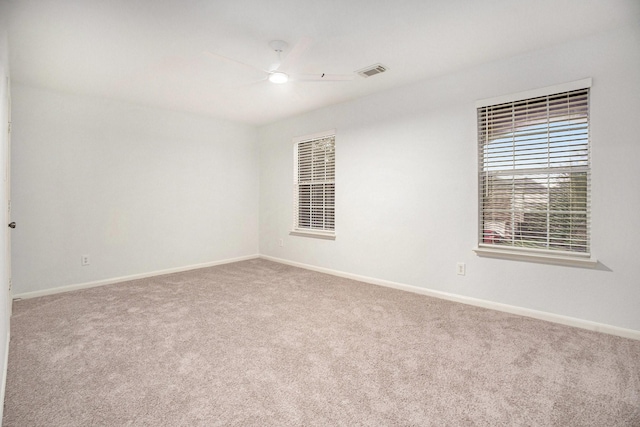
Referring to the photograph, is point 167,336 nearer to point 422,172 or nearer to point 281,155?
point 422,172

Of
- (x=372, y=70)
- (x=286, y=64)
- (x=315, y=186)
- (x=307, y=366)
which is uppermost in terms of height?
(x=372, y=70)

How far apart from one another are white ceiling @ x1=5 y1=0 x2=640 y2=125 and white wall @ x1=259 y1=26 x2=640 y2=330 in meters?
0.23

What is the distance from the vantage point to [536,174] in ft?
9.61

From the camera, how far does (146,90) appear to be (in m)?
3.83

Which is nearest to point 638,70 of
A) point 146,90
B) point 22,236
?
point 146,90

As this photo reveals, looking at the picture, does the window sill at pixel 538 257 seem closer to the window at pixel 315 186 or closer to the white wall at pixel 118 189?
the window at pixel 315 186

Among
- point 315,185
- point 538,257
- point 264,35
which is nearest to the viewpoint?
point 264,35

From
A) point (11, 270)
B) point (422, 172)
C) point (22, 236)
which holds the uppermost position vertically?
point (422, 172)

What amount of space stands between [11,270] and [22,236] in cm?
38

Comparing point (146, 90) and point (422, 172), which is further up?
point (146, 90)

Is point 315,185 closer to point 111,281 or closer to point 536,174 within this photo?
point 536,174

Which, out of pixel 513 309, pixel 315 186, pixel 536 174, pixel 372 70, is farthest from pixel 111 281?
pixel 536 174

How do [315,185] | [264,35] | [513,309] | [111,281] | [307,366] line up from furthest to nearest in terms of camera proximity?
[315,185] < [111,281] < [513,309] < [264,35] < [307,366]

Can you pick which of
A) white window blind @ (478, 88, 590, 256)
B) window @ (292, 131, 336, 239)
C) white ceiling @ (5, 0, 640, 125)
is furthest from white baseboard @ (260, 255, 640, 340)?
white ceiling @ (5, 0, 640, 125)
